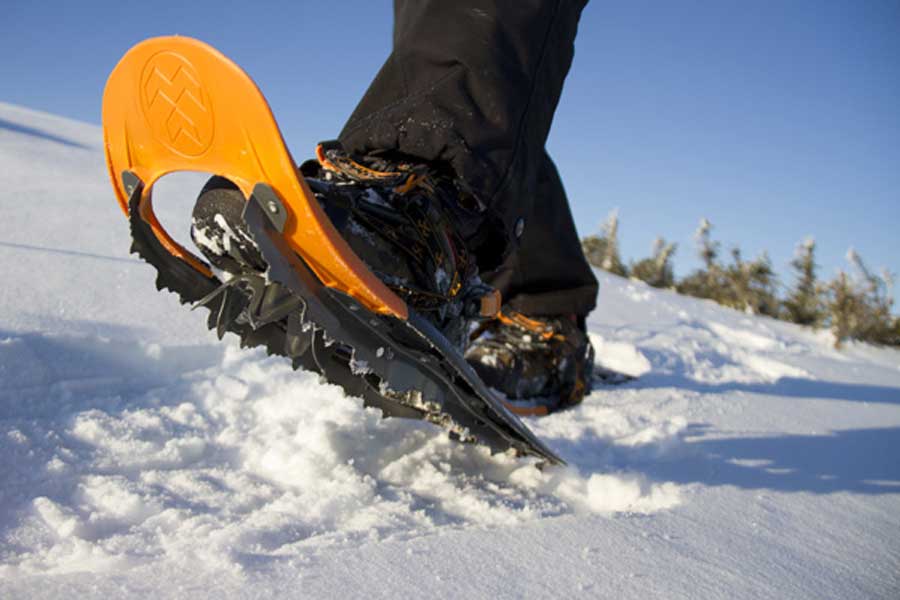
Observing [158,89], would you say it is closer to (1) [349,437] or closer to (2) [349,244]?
(2) [349,244]

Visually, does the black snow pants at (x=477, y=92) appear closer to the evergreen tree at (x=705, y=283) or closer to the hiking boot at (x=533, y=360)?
the hiking boot at (x=533, y=360)

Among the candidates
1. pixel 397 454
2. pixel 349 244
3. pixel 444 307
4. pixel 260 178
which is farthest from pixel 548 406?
pixel 260 178

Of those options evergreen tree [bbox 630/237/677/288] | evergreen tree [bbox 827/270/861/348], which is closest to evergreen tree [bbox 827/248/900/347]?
evergreen tree [bbox 827/270/861/348]

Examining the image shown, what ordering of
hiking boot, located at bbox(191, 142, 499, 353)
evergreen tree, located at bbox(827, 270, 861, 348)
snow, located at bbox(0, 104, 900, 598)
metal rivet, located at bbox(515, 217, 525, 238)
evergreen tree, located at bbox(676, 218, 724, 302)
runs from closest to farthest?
snow, located at bbox(0, 104, 900, 598)
hiking boot, located at bbox(191, 142, 499, 353)
metal rivet, located at bbox(515, 217, 525, 238)
evergreen tree, located at bbox(827, 270, 861, 348)
evergreen tree, located at bbox(676, 218, 724, 302)

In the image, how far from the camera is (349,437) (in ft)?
3.96

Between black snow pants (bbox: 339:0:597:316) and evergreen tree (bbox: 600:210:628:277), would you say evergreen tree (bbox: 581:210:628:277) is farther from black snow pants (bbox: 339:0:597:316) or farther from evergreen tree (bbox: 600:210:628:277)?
black snow pants (bbox: 339:0:597:316)

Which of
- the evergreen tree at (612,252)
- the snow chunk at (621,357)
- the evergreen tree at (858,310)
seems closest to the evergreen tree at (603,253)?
the evergreen tree at (612,252)

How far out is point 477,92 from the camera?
109 cm

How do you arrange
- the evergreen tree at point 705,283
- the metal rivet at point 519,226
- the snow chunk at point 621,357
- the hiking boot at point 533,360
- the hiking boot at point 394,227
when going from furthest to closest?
the evergreen tree at point 705,283 → the snow chunk at point 621,357 → the hiking boot at point 533,360 → the metal rivet at point 519,226 → the hiking boot at point 394,227

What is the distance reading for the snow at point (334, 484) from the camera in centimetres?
71

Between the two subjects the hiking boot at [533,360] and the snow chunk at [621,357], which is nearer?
the hiking boot at [533,360]

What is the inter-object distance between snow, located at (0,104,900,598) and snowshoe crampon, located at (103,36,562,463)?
0.20 m

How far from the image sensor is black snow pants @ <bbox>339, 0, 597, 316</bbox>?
1084 mm

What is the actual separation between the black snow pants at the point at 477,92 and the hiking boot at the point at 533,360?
55cm
